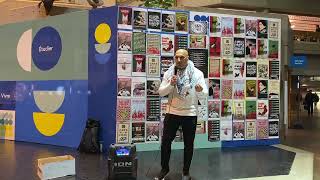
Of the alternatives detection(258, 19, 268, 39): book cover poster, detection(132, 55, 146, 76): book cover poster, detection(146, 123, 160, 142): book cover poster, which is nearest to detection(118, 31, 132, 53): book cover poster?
detection(132, 55, 146, 76): book cover poster

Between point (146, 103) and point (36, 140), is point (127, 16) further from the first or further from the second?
point (36, 140)

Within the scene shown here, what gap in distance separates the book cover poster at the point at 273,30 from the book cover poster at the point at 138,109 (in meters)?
3.37

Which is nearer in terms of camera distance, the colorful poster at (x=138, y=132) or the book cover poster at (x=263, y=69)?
the colorful poster at (x=138, y=132)

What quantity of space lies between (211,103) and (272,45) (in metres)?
2.01

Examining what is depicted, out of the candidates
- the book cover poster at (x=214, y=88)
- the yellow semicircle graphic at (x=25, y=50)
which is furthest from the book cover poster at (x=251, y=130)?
the yellow semicircle graphic at (x=25, y=50)

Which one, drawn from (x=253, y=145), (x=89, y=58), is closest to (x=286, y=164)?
(x=253, y=145)

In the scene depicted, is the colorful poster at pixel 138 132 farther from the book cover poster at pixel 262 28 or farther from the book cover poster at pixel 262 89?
the book cover poster at pixel 262 28

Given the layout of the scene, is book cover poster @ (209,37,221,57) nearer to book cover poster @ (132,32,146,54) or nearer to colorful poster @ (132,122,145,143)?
book cover poster @ (132,32,146,54)

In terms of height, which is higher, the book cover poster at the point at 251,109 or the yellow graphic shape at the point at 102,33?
the yellow graphic shape at the point at 102,33

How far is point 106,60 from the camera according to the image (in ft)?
29.5

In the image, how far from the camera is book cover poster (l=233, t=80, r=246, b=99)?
10.1m

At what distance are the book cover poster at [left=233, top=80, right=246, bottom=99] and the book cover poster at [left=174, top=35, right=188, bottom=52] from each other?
142 cm

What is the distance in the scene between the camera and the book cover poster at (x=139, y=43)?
9.04m

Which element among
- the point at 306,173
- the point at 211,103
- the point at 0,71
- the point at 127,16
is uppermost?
the point at 127,16
